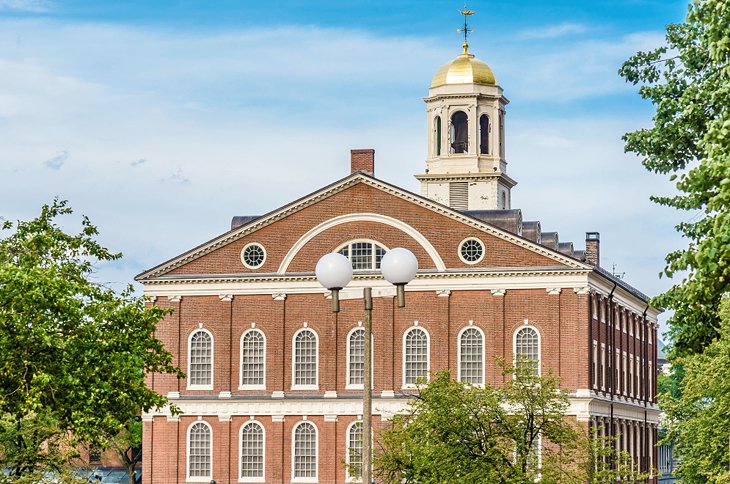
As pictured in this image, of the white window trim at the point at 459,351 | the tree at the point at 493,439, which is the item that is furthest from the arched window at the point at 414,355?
the tree at the point at 493,439

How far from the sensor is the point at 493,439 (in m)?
52.4

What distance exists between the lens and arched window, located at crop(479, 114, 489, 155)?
9225 cm

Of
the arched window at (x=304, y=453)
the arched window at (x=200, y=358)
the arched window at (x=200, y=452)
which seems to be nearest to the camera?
the arched window at (x=304, y=453)

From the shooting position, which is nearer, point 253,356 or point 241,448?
→ point 241,448

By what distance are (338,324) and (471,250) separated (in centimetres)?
730

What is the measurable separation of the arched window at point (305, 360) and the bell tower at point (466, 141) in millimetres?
15645

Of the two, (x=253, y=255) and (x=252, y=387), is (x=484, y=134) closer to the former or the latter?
(x=253, y=255)

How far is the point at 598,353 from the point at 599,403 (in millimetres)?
2589

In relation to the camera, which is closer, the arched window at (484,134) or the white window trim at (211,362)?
the white window trim at (211,362)

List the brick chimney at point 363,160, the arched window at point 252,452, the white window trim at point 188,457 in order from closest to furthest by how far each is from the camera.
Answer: the arched window at point 252,452 → the white window trim at point 188,457 → the brick chimney at point 363,160

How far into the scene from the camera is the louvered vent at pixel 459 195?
9069 cm

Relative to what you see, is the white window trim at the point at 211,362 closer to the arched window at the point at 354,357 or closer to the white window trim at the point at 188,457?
the white window trim at the point at 188,457

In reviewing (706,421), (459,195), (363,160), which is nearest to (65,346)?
(706,421)

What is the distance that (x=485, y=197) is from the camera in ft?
298
